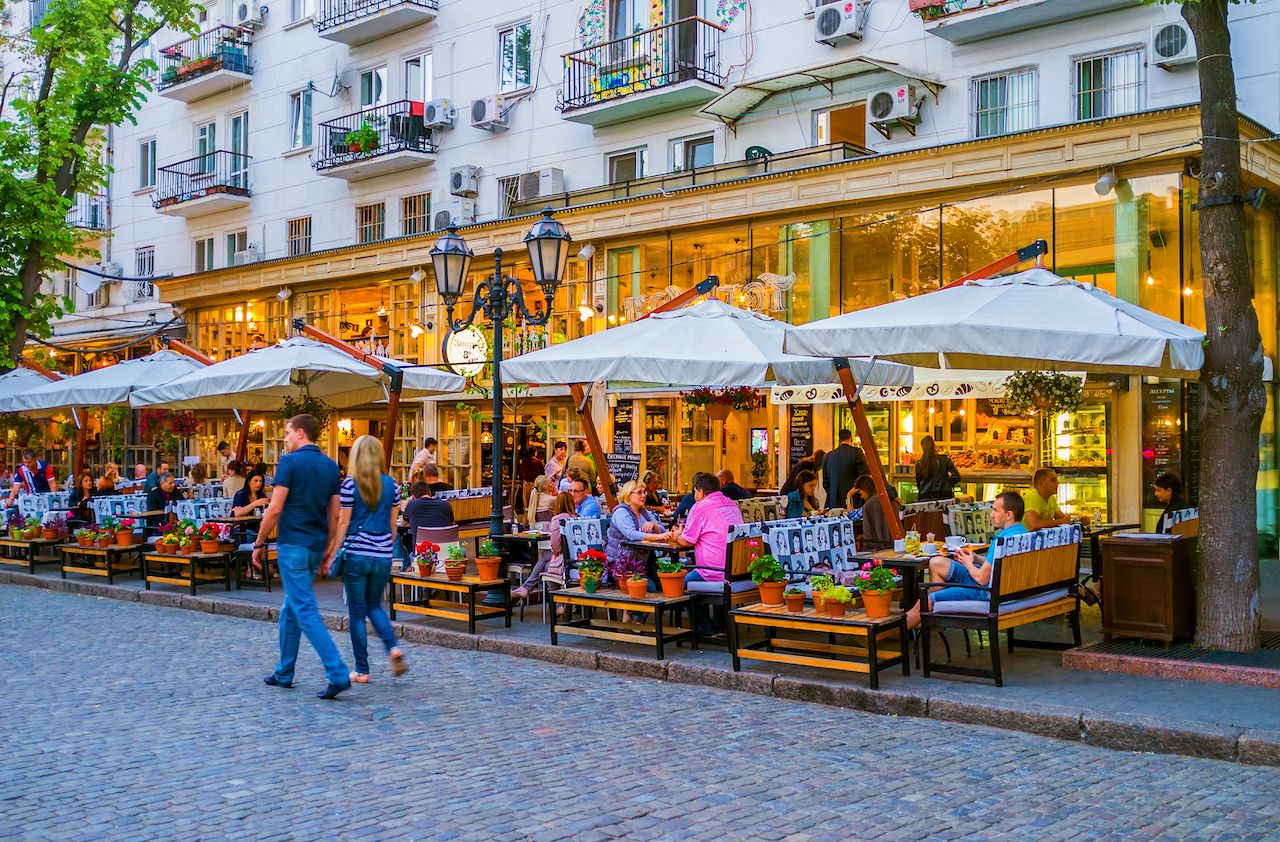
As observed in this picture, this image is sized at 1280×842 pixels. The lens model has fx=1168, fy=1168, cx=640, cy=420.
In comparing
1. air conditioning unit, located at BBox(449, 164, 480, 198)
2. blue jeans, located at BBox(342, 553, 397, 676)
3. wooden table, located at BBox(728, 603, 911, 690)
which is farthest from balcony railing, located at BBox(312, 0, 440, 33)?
wooden table, located at BBox(728, 603, 911, 690)

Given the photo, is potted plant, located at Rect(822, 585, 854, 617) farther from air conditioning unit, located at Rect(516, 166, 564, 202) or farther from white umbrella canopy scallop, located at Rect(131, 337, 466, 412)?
air conditioning unit, located at Rect(516, 166, 564, 202)

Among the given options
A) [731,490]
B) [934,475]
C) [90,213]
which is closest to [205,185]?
[90,213]

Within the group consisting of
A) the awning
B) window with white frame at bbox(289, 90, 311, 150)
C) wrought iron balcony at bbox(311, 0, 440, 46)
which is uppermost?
wrought iron balcony at bbox(311, 0, 440, 46)

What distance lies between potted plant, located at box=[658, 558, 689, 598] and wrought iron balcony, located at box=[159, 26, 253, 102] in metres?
24.2

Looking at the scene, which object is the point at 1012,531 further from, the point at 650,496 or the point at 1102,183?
the point at 1102,183

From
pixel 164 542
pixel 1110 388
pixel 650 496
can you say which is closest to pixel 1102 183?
pixel 1110 388

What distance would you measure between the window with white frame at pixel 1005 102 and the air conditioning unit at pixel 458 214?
1098 centimetres

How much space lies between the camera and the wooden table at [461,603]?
11.1m

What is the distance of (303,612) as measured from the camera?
8.38 metres

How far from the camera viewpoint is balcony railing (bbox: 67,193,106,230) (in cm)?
3496

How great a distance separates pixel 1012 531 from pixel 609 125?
50.1ft

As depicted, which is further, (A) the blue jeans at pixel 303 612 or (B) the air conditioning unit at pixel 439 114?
(B) the air conditioning unit at pixel 439 114

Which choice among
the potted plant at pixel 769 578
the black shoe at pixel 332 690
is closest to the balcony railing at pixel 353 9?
the potted plant at pixel 769 578

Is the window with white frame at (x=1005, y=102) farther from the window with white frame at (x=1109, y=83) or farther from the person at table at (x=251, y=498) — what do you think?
the person at table at (x=251, y=498)
